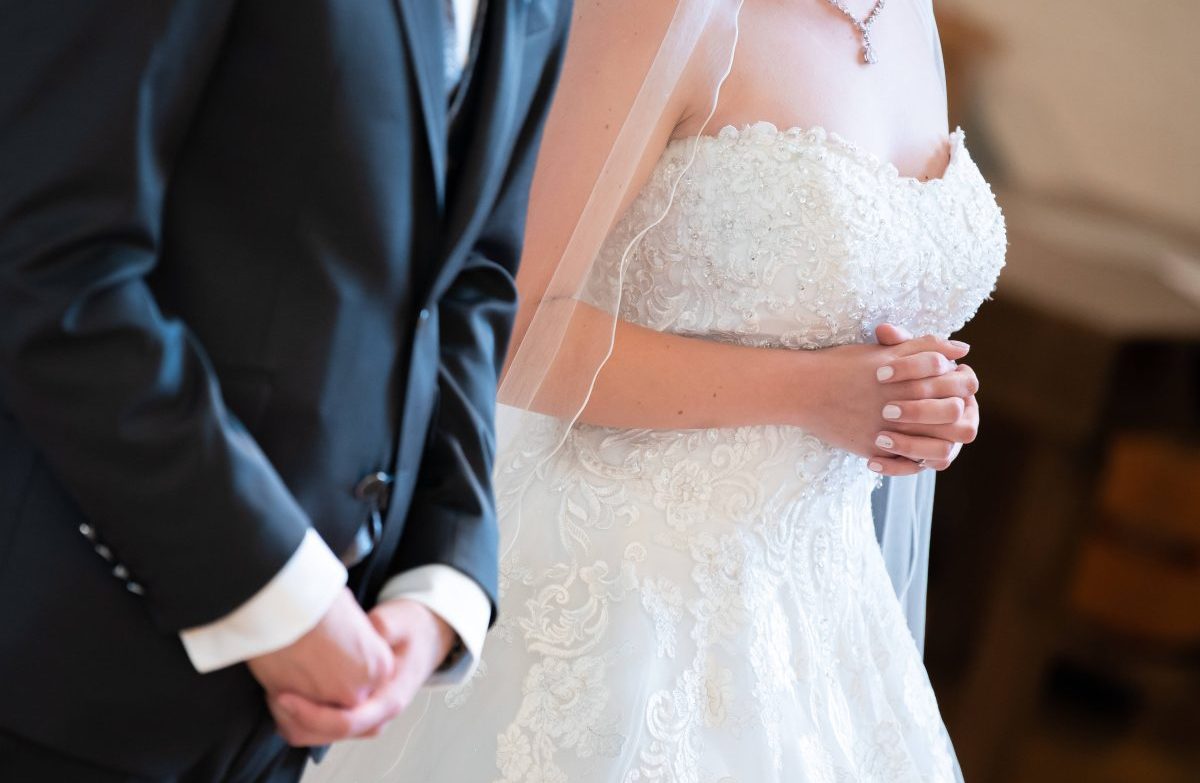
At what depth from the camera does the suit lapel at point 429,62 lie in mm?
815

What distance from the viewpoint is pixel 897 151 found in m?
1.54

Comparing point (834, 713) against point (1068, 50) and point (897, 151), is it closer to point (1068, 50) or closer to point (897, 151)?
point (897, 151)

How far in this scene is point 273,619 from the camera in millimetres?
778

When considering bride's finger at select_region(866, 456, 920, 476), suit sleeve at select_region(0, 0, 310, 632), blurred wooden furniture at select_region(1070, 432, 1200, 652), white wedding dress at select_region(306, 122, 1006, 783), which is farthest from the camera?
blurred wooden furniture at select_region(1070, 432, 1200, 652)

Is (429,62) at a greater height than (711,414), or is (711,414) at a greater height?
(429,62)

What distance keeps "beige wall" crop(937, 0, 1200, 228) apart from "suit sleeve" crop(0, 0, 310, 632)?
3.31m

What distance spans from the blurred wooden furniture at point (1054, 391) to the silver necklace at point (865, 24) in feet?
7.51

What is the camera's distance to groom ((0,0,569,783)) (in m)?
0.71

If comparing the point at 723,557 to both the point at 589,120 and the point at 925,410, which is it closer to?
the point at 925,410

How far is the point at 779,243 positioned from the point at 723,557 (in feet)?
1.18

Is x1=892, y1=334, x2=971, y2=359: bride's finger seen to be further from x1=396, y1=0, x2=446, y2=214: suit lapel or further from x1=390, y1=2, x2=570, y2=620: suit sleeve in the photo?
x1=396, y1=0, x2=446, y2=214: suit lapel

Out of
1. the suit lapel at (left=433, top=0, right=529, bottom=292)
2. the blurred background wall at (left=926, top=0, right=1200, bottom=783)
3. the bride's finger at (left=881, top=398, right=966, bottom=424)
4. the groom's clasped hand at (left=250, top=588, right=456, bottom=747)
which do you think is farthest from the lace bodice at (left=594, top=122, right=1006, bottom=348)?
the blurred background wall at (left=926, top=0, right=1200, bottom=783)

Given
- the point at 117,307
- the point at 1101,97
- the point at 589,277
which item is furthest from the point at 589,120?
the point at 1101,97

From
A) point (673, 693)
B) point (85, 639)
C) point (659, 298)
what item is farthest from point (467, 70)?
point (673, 693)
